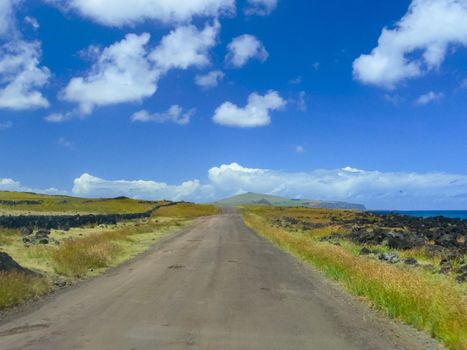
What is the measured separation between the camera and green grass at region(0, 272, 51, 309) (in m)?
12.0

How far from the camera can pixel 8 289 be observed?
1238 cm

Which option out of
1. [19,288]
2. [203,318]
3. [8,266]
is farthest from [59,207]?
[203,318]

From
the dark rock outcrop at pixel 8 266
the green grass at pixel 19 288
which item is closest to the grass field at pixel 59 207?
the dark rock outcrop at pixel 8 266

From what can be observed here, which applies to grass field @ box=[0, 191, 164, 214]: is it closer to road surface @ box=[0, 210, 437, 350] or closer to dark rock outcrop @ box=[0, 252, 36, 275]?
dark rock outcrop @ box=[0, 252, 36, 275]

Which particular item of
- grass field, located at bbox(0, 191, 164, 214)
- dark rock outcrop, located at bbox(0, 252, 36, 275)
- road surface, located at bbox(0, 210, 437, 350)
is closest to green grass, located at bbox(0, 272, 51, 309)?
dark rock outcrop, located at bbox(0, 252, 36, 275)

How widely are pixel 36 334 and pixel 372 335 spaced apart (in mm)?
5905

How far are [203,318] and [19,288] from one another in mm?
5313

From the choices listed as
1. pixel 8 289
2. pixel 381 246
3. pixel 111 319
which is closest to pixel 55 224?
pixel 381 246

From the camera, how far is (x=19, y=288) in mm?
12953

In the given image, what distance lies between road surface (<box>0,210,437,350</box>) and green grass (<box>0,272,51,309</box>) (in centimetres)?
59

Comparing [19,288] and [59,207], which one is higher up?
[59,207]

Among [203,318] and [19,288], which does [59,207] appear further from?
[203,318]

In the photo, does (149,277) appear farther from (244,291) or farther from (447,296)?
(447,296)

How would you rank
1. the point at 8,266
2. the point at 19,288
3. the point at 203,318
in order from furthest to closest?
the point at 8,266, the point at 19,288, the point at 203,318
